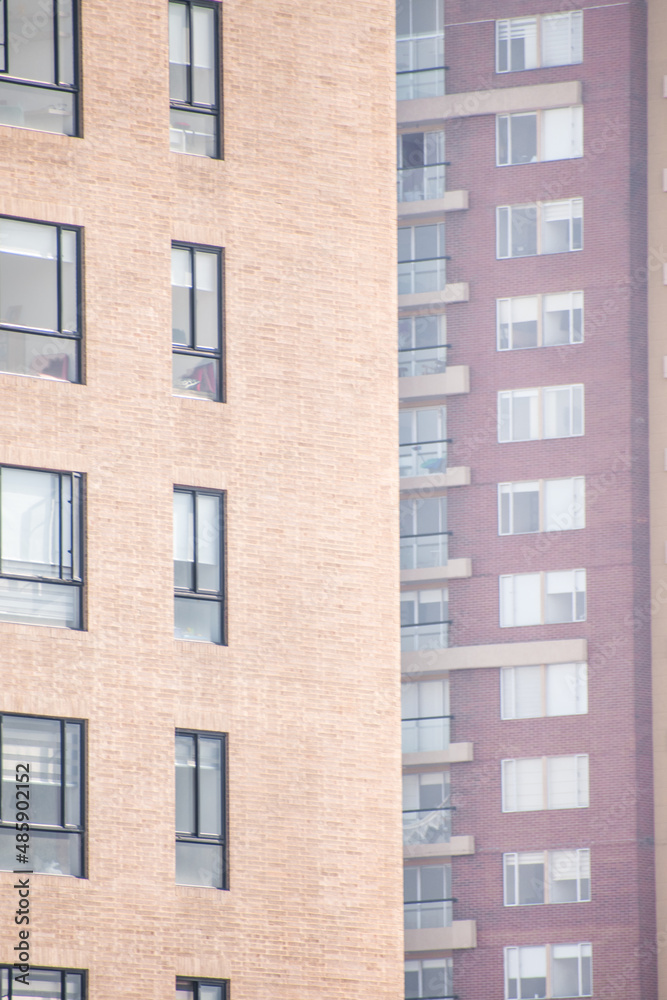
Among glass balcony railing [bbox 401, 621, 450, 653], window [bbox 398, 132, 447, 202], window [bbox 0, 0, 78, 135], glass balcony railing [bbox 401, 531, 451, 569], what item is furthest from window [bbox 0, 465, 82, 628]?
window [bbox 398, 132, 447, 202]

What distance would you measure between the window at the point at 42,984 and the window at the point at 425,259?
135 ft

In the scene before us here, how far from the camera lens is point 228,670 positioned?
30516 mm

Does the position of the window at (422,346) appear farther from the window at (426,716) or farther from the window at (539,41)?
the window at (426,716)

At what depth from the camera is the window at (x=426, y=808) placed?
6281cm

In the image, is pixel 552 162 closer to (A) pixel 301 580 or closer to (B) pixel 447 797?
(B) pixel 447 797

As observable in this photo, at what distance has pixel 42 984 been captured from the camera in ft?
92.6

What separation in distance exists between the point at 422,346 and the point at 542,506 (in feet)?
22.8

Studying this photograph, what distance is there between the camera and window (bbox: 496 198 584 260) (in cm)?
6531

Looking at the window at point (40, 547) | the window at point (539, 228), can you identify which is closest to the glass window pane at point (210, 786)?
the window at point (40, 547)

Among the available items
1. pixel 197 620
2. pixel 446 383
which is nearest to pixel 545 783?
pixel 446 383

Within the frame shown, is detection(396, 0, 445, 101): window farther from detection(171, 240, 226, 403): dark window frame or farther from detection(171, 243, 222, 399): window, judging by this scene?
detection(171, 243, 222, 399): window

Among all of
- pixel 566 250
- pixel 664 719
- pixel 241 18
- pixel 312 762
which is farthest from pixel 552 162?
pixel 312 762

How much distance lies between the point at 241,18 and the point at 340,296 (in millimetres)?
4795

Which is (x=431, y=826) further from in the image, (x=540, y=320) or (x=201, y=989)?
(x=201, y=989)
